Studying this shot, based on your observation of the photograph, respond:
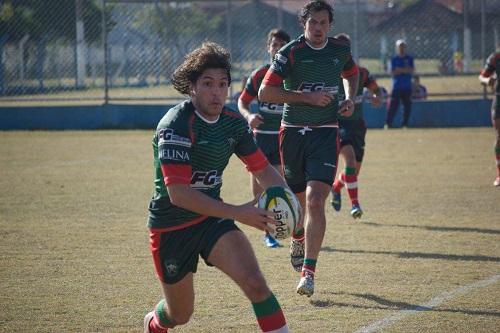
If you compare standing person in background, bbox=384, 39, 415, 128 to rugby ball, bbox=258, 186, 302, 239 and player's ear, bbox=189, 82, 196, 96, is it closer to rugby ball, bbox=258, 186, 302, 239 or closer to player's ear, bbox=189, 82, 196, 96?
player's ear, bbox=189, 82, 196, 96

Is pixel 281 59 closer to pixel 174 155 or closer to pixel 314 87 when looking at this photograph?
pixel 314 87

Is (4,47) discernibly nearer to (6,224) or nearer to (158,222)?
(6,224)

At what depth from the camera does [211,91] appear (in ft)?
16.5

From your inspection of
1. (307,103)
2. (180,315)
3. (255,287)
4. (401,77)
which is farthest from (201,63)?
(401,77)

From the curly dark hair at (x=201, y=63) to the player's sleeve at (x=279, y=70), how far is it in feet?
8.50

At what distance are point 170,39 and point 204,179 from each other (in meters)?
18.6

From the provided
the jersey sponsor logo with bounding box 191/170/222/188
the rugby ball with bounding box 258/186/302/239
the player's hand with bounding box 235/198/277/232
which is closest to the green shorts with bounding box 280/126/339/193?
the jersey sponsor logo with bounding box 191/170/222/188

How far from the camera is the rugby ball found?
4861 millimetres

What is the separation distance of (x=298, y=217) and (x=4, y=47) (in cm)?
2098

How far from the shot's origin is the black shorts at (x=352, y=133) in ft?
37.4

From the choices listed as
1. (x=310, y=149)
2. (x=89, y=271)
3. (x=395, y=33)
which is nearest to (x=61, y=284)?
(x=89, y=271)

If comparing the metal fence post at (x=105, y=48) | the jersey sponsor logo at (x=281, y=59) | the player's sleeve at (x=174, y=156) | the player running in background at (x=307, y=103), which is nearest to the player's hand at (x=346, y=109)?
the player running in background at (x=307, y=103)

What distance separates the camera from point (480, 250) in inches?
344

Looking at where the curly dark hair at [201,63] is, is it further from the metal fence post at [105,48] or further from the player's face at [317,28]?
the metal fence post at [105,48]
